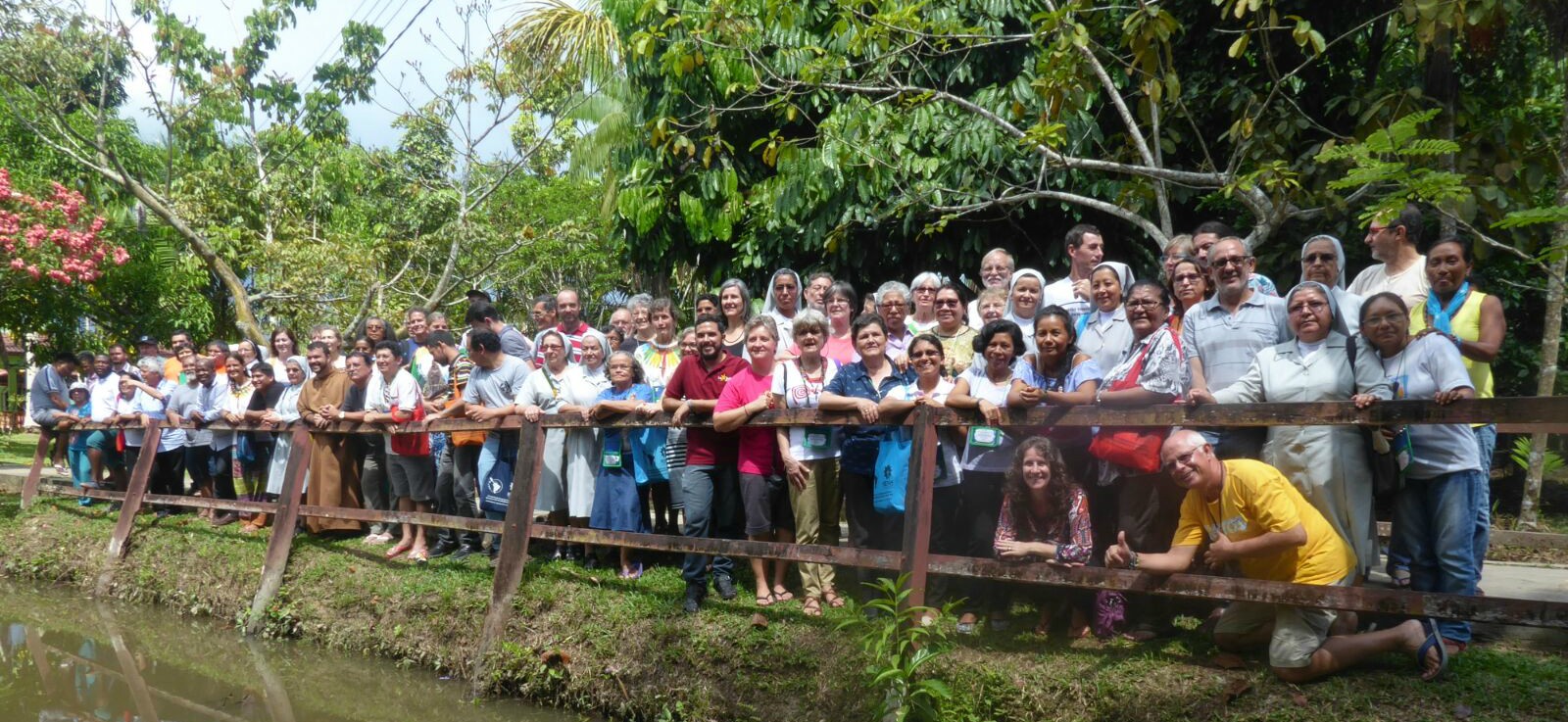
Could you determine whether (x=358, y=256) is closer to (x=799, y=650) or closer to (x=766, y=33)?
(x=766, y=33)

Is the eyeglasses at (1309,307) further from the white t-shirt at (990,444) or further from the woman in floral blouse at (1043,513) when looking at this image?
the white t-shirt at (990,444)

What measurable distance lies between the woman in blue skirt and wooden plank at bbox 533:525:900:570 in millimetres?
410

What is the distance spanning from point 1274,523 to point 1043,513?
948 mm

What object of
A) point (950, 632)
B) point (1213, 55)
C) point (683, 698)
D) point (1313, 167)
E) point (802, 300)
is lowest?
point (683, 698)

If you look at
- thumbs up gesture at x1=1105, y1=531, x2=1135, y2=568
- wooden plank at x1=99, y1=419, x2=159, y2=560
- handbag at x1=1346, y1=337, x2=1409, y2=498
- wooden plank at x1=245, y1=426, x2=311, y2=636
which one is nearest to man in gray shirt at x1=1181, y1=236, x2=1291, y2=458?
handbag at x1=1346, y1=337, x2=1409, y2=498

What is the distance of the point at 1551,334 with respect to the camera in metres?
6.89

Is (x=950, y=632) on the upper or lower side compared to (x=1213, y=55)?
lower

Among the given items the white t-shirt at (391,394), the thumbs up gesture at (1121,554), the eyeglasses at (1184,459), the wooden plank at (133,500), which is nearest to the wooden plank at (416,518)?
the white t-shirt at (391,394)

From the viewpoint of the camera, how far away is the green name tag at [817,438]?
18.5 ft

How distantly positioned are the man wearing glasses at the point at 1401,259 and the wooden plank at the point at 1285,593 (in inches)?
65.8

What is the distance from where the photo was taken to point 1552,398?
3.47 metres

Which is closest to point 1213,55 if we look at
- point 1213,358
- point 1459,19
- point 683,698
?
point 1459,19

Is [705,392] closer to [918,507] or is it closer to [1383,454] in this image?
[918,507]

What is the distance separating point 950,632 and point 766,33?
19.8 feet
